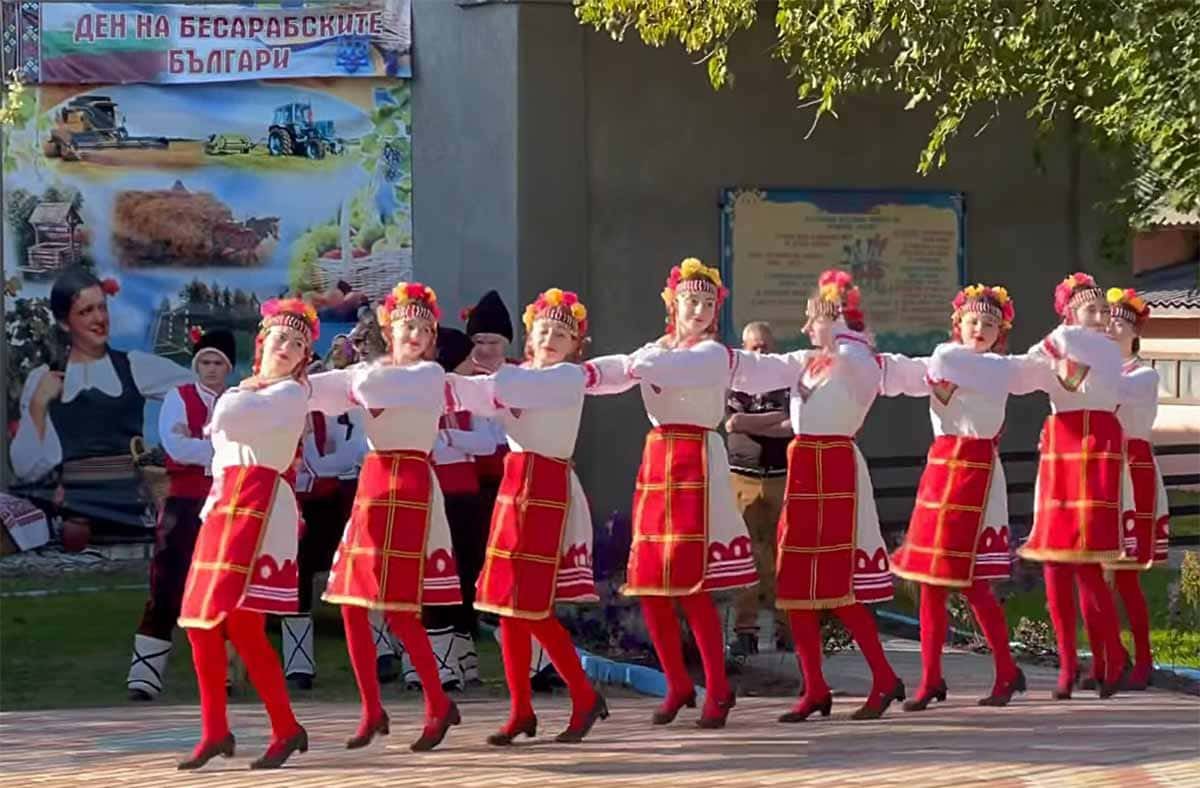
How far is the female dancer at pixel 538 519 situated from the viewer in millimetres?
9039

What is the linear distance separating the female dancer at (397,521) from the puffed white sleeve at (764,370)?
1.34 meters

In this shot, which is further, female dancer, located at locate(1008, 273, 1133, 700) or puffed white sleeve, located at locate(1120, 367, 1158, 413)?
puffed white sleeve, located at locate(1120, 367, 1158, 413)

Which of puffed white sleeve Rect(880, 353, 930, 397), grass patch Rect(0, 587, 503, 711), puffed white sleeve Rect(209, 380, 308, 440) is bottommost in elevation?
grass patch Rect(0, 587, 503, 711)

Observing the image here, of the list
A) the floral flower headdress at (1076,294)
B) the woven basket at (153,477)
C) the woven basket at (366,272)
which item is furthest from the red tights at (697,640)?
the woven basket at (366,272)

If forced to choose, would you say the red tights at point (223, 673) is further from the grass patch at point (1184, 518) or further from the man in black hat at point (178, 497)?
the grass patch at point (1184, 518)

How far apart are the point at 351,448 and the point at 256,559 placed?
3.11 m

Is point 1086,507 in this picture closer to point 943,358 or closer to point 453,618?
point 943,358

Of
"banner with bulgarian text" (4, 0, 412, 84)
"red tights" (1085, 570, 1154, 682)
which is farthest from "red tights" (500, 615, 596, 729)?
"banner with bulgarian text" (4, 0, 412, 84)

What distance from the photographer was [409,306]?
9.06 m

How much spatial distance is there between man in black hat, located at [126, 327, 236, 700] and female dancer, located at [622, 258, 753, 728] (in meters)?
2.20

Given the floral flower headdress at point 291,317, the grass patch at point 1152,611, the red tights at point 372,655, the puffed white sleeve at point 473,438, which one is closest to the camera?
the floral flower headdress at point 291,317

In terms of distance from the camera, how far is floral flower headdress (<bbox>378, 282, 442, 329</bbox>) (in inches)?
357

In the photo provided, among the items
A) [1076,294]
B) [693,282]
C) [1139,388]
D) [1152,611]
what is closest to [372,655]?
[693,282]

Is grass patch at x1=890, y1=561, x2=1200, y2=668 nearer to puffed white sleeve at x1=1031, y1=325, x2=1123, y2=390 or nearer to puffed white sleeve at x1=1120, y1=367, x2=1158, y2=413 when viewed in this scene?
puffed white sleeve at x1=1120, y1=367, x2=1158, y2=413
